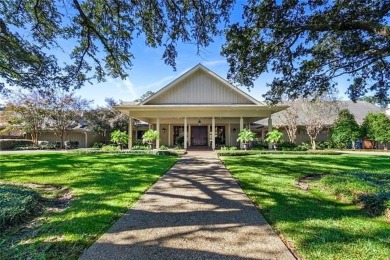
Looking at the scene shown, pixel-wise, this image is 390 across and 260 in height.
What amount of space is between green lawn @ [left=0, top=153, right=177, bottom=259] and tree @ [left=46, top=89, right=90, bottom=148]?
793 inches

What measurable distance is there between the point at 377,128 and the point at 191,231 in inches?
1066

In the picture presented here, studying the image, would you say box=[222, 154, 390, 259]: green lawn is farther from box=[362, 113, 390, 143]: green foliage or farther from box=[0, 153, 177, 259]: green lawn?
box=[362, 113, 390, 143]: green foliage

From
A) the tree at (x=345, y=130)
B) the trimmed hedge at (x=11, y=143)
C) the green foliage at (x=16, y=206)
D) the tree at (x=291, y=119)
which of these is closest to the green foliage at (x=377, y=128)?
the tree at (x=345, y=130)

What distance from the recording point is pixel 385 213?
4.59m

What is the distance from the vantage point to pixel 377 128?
2402cm

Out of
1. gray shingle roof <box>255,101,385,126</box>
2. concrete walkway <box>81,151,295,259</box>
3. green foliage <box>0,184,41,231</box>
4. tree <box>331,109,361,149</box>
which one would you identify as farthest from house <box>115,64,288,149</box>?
green foliage <box>0,184,41,231</box>

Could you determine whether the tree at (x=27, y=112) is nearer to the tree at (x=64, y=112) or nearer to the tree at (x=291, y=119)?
the tree at (x=64, y=112)

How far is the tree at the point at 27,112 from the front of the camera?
90.1 feet

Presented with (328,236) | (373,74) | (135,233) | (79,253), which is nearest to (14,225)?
(79,253)

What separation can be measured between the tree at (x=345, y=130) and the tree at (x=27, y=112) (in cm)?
3128

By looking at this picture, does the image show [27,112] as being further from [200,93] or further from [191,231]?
[191,231]

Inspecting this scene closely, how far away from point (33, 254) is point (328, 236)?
154 inches

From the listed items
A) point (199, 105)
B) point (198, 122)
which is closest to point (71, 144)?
point (198, 122)

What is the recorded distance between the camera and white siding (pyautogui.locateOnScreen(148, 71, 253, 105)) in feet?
71.7
